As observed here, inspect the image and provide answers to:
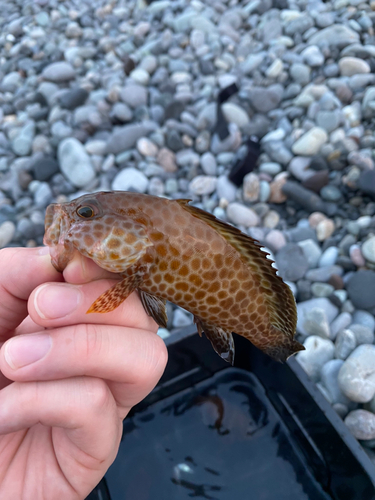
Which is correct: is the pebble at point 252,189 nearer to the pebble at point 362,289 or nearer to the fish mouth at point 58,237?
the pebble at point 362,289

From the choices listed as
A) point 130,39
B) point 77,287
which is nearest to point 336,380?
point 77,287

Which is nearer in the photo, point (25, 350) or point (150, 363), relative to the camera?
point (25, 350)

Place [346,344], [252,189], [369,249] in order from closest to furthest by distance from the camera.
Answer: [346,344], [369,249], [252,189]

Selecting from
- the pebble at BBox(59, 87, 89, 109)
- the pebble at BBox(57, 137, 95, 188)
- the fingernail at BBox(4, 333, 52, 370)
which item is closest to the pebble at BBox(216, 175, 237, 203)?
the pebble at BBox(57, 137, 95, 188)

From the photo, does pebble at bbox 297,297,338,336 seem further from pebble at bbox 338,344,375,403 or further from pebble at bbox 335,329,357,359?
pebble at bbox 338,344,375,403

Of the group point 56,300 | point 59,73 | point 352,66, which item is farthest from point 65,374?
point 59,73

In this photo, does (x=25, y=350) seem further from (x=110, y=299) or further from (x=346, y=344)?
(x=346, y=344)

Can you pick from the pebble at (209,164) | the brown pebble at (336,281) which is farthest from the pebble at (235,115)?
the brown pebble at (336,281)

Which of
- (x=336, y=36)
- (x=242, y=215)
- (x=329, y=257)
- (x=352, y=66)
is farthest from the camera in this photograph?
(x=336, y=36)
